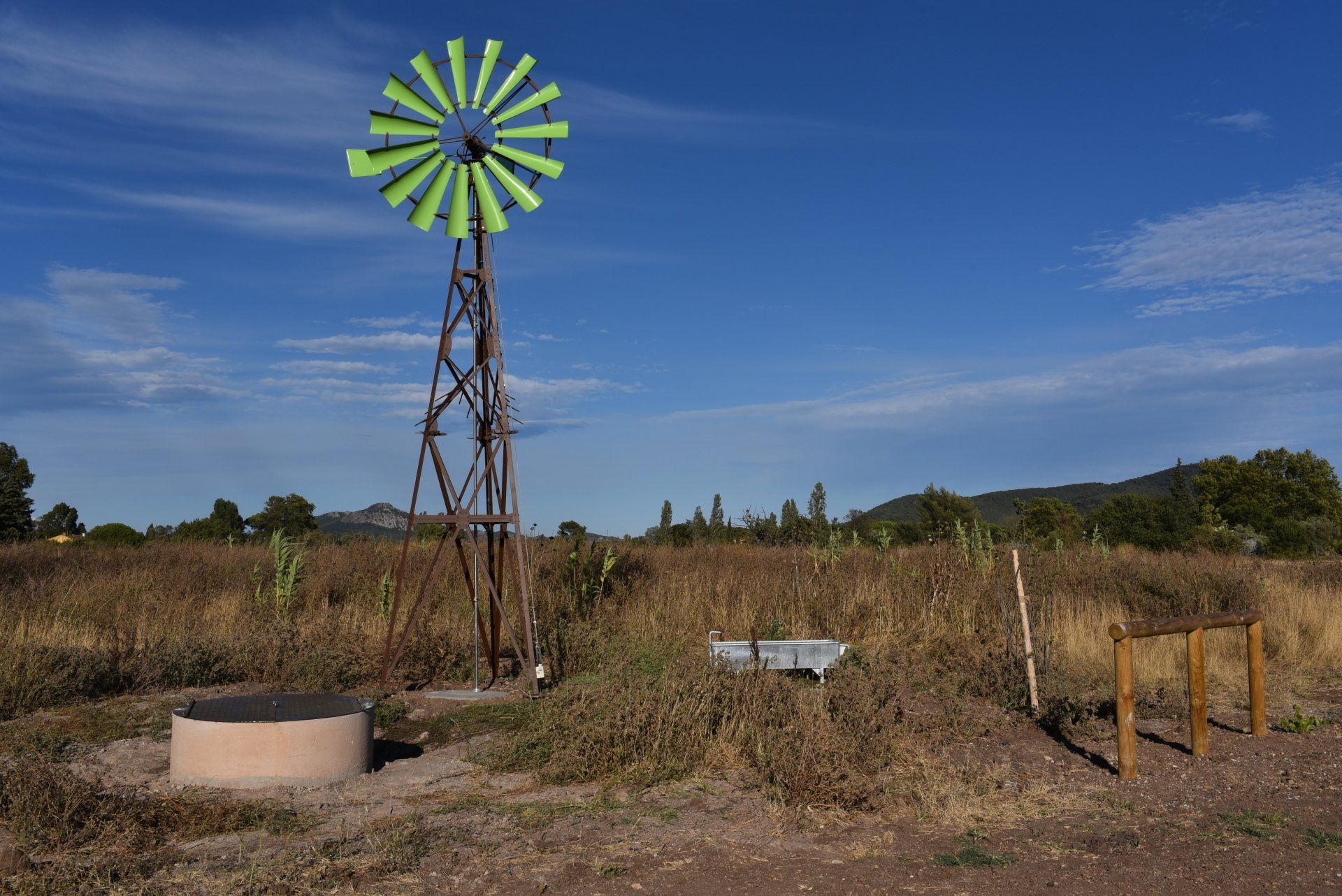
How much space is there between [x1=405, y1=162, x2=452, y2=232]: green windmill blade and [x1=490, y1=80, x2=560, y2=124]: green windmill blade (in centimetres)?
76

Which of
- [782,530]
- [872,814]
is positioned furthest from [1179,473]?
[872,814]

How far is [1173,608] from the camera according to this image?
12984 mm

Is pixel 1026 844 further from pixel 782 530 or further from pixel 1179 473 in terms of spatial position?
pixel 1179 473

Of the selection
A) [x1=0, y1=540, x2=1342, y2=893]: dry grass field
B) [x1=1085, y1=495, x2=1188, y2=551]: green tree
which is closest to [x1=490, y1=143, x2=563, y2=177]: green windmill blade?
[x1=0, y1=540, x2=1342, y2=893]: dry grass field

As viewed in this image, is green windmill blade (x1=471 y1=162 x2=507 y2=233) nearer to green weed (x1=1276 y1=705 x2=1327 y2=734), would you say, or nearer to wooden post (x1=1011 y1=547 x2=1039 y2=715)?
wooden post (x1=1011 y1=547 x2=1039 y2=715)

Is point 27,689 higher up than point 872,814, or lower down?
higher up

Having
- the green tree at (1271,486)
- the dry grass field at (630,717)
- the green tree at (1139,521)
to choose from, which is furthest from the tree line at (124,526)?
the green tree at (1271,486)

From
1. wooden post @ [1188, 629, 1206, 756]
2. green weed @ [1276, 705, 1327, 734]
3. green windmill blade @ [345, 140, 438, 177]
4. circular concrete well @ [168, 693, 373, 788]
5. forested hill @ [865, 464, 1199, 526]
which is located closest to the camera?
circular concrete well @ [168, 693, 373, 788]

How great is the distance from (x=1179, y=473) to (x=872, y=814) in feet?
159

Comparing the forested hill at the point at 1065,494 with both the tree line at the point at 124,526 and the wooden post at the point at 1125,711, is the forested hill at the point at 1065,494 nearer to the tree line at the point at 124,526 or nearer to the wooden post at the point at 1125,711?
the tree line at the point at 124,526

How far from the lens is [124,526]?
2505 centimetres

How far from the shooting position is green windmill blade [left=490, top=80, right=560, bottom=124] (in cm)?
929

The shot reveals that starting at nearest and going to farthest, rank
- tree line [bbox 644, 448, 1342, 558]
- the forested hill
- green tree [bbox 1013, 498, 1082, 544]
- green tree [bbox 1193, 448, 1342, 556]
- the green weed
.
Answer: the green weed < tree line [bbox 644, 448, 1342, 558] < green tree [bbox 1013, 498, 1082, 544] < green tree [bbox 1193, 448, 1342, 556] < the forested hill

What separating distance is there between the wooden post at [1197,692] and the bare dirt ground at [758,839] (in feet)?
0.49
